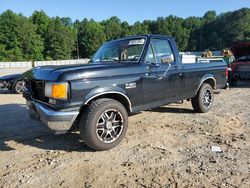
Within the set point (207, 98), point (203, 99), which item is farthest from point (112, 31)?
point (203, 99)

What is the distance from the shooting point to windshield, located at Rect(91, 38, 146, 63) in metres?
6.02

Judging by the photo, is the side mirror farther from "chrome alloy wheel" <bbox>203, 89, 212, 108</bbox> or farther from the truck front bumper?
the truck front bumper

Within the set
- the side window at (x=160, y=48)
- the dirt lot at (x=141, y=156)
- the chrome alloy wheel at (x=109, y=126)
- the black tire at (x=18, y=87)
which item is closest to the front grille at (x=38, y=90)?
the dirt lot at (x=141, y=156)

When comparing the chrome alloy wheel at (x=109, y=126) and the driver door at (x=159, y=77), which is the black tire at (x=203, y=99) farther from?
the chrome alloy wheel at (x=109, y=126)

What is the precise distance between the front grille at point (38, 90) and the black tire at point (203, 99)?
13.0 feet

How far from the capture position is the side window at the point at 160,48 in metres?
6.15

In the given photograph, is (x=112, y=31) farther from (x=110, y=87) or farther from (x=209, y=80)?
(x=110, y=87)

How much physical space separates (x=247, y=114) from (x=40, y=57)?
79.8m

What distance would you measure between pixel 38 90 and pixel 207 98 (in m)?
4.50

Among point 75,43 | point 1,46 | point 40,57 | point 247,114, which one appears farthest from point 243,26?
point 247,114

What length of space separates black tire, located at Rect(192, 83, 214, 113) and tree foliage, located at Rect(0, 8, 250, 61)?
5303cm

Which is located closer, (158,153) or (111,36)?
(158,153)

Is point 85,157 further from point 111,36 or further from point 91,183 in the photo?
point 111,36

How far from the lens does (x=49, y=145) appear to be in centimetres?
546
